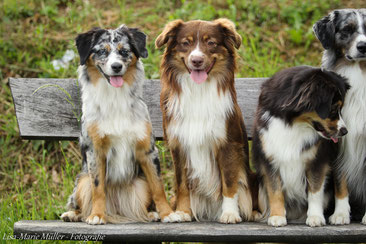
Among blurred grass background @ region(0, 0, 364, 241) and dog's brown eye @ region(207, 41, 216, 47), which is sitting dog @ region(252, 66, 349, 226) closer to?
dog's brown eye @ region(207, 41, 216, 47)

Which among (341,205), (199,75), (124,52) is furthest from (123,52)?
(341,205)

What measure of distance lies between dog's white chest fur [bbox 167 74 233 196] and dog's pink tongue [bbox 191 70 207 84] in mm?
100

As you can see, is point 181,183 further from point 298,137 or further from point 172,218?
point 298,137

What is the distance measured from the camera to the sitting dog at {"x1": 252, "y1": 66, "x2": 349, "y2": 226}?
11.3ft

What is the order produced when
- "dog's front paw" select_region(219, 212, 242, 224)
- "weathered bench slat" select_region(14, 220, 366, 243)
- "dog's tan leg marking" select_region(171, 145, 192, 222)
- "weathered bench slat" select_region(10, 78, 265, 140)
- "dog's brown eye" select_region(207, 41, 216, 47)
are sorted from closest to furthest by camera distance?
"weathered bench slat" select_region(14, 220, 366, 243)
"dog's front paw" select_region(219, 212, 242, 224)
"dog's brown eye" select_region(207, 41, 216, 47)
"dog's tan leg marking" select_region(171, 145, 192, 222)
"weathered bench slat" select_region(10, 78, 265, 140)

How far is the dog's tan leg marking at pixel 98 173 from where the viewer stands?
3.63 metres

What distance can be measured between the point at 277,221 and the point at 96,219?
128 cm

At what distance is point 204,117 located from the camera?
12.2 feet

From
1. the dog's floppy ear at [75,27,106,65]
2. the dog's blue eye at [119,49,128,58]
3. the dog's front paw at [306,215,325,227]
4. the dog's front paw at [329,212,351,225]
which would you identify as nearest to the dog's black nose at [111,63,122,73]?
the dog's blue eye at [119,49,128,58]

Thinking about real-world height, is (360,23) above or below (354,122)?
above

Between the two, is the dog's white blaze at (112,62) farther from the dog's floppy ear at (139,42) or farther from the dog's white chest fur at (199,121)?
the dog's white chest fur at (199,121)

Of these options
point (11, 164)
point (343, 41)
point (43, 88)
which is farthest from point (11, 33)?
point (343, 41)

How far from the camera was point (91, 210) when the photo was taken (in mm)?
3777

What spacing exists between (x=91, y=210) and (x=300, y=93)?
177cm
